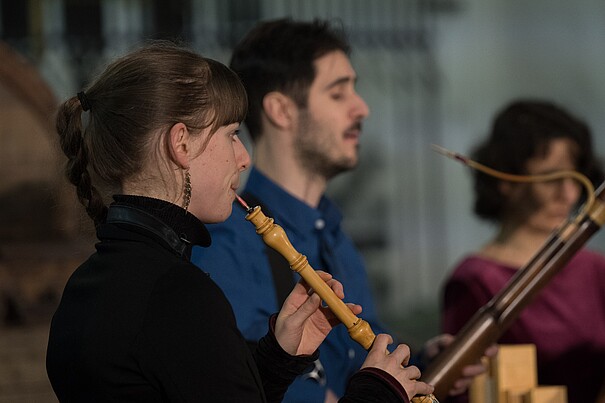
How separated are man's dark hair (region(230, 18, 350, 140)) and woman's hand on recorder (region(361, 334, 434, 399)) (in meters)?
1.13

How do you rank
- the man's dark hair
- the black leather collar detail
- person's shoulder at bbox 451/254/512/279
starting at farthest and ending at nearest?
person's shoulder at bbox 451/254/512/279
the man's dark hair
the black leather collar detail

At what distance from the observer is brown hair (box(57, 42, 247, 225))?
163 centimetres

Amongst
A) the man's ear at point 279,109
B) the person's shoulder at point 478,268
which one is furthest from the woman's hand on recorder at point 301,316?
the person's shoulder at point 478,268

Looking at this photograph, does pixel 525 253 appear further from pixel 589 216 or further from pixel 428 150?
pixel 428 150

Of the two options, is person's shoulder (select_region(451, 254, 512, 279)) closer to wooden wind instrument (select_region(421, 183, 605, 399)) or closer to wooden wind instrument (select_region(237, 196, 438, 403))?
wooden wind instrument (select_region(421, 183, 605, 399))

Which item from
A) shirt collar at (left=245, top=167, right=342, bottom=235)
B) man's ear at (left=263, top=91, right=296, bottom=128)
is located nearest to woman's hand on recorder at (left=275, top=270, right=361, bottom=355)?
shirt collar at (left=245, top=167, right=342, bottom=235)

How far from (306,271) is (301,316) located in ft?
0.22

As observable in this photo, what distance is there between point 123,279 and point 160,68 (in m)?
0.29

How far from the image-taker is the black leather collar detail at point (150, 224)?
1612 millimetres

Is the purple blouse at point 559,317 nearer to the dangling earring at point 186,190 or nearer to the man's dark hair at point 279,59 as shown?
the man's dark hair at point 279,59

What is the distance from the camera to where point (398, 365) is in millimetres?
1678

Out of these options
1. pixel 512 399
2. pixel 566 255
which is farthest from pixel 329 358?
pixel 566 255

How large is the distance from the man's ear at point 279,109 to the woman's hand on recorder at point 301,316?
3.14ft

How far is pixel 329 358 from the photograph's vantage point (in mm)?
2568
